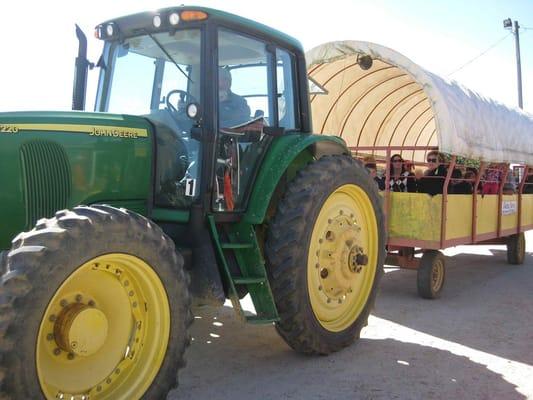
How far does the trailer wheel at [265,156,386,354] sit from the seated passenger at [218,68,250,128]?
0.59 metres

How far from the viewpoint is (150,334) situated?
3.02 m

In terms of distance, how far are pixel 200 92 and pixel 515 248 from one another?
6876mm

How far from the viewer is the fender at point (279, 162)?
12.8ft

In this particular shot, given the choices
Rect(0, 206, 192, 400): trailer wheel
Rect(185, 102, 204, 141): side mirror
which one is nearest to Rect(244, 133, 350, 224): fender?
Rect(185, 102, 204, 141): side mirror

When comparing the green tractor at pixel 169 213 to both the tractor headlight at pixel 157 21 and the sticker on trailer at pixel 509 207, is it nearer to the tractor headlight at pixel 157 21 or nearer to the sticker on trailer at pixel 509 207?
the tractor headlight at pixel 157 21

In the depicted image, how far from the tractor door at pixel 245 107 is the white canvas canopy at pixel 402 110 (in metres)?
2.12

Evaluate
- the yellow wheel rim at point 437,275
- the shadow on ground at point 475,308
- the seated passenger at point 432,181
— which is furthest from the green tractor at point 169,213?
the seated passenger at point 432,181

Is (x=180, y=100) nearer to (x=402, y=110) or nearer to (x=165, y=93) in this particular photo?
(x=165, y=93)

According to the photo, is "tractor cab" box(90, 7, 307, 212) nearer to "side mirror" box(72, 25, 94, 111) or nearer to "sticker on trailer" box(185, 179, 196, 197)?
"sticker on trailer" box(185, 179, 196, 197)

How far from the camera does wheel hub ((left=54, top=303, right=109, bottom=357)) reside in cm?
266

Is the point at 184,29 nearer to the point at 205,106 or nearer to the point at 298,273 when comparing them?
the point at 205,106

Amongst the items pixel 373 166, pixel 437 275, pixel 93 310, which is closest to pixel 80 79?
pixel 93 310

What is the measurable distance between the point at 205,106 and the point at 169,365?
5.17 ft

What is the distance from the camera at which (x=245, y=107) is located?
4.07 m
